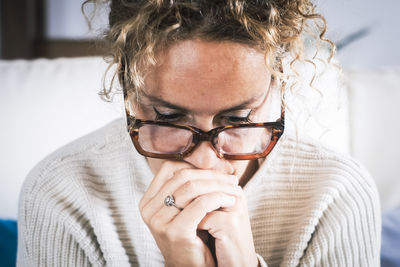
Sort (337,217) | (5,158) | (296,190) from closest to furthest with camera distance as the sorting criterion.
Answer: (337,217), (296,190), (5,158)

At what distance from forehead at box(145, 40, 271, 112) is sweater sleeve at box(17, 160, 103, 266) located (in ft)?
1.47

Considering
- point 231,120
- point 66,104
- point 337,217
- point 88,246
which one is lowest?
point 88,246

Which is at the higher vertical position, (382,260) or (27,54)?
(27,54)

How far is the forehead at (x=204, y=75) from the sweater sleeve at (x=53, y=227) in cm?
45

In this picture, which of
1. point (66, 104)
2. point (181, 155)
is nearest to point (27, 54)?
point (66, 104)

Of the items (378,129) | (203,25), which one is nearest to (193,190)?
(203,25)

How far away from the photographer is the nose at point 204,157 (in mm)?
782

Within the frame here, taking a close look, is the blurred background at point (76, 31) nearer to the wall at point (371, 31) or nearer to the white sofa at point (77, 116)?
the wall at point (371, 31)

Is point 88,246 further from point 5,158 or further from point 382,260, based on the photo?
point 382,260

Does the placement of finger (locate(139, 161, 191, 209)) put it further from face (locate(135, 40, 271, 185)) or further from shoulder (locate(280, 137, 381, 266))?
shoulder (locate(280, 137, 381, 266))

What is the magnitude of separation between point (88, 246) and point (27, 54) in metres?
1.58

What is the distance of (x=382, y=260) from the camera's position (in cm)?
124

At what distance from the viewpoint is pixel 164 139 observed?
804mm

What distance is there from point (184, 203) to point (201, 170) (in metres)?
0.08
